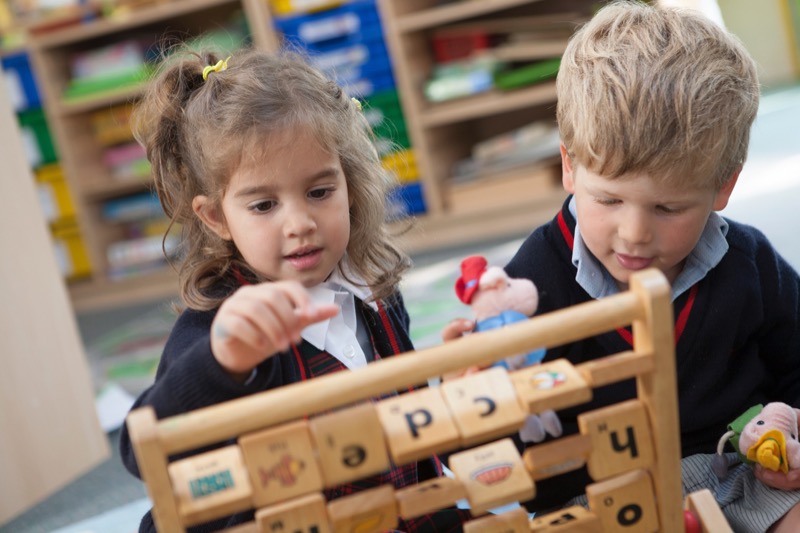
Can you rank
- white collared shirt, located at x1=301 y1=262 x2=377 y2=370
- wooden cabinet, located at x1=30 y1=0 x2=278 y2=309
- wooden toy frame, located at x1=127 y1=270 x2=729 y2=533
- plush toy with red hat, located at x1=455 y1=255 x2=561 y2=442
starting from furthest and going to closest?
1. wooden cabinet, located at x1=30 y1=0 x2=278 y2=309
2. white collared shirt, located at x1=301 y1=262 x2=377 y2=370
3. plush toy with red hat, located at x1=455 y1=255 x2=561 y2=442
4. wooden toy frame, located at x1=127 y1=270 x2=729 y2=533

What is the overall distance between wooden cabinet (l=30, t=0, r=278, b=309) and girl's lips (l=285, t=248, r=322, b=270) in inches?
105

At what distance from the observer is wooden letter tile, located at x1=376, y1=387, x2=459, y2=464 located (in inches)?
27.2

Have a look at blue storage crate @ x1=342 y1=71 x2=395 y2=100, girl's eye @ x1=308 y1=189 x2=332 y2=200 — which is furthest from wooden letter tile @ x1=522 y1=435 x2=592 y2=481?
blue storage crate @ x1=342 y1=71 x2=395 y2=100

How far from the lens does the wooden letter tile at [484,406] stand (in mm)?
701

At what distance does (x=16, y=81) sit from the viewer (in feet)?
12.3

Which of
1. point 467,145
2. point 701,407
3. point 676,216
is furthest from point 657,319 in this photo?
point 467,145

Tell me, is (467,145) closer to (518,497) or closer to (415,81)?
(415,81)

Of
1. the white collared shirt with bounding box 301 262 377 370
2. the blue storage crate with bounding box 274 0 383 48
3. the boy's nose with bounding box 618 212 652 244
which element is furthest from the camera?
the blue storage crate with bounding box 274 0 383 48

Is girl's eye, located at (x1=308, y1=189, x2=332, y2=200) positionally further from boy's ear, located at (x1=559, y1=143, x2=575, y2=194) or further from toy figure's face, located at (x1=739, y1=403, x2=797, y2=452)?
toy figure's face, located at (x1=739, y1=403, x2=797, y2=452)

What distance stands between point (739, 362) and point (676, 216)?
0.23 meters

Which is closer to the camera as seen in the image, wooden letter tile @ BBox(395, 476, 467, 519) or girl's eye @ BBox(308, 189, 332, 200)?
wooden letter tile @ BBox(395, 476, 467, 519)

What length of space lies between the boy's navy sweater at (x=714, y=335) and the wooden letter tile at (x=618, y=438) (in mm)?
309

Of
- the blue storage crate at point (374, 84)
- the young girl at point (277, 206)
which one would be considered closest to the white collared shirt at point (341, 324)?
the young girl at point (277, 206)

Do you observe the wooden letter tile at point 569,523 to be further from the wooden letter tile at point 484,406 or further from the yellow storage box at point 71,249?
the yellow storage box at point 71,249
